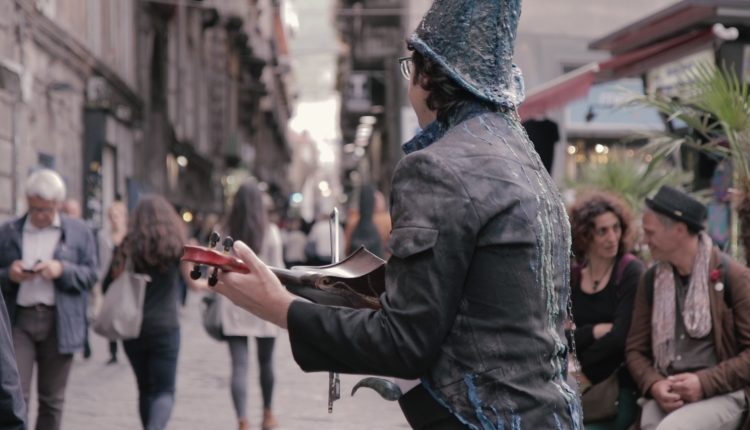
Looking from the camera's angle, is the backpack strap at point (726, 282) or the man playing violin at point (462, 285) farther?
the backpack strap at point (726, 282)

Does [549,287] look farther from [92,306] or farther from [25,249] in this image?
[92,306]

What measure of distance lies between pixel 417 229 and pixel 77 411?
24.8 ft

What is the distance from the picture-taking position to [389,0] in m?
34.2

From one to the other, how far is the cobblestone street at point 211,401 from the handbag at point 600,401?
3148 mm

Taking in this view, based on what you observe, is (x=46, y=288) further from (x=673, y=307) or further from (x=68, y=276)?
(x=673, y=307)

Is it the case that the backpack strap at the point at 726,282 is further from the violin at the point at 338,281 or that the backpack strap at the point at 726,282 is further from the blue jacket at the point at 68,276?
the blue jacket at the point at 68,276

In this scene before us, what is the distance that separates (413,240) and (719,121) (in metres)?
4.35

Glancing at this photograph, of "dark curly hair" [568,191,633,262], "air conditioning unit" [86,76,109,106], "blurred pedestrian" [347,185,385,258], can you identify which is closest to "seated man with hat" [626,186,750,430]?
"dark curly hair" [568,191,633,262]

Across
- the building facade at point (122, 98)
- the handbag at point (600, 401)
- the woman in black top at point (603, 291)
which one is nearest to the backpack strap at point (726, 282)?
the woman in black top at point (603, 291)

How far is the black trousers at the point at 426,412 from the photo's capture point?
83.3 inches

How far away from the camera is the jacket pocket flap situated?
2008 millimetres

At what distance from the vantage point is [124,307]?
705 cm

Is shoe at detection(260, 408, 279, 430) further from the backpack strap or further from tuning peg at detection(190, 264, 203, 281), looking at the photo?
tuning peg at detection(190, 264, 203, 281)

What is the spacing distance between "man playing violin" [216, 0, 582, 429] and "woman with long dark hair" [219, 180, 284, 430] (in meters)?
5.74
